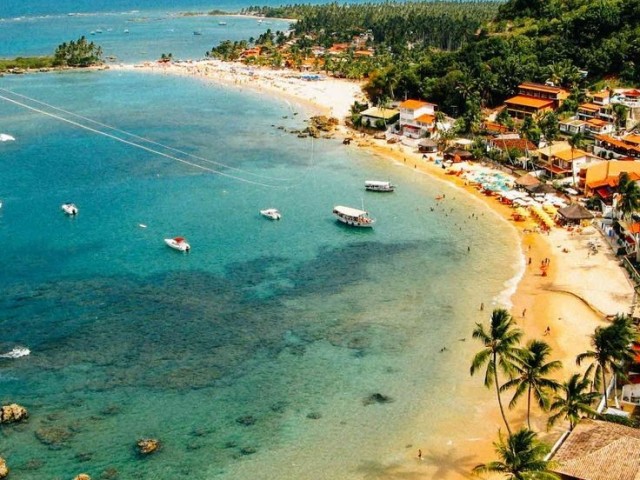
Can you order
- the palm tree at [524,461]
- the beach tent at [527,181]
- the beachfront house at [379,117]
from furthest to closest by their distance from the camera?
the beachfront house at [379,117]
the beach tent at [527,181]
the palm tree at [524,461]

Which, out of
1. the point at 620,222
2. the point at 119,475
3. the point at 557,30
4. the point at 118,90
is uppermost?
the point at 557,30

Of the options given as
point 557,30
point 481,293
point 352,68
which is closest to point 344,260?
point 481,293

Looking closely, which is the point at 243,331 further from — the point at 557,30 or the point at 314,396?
the point at 557,30

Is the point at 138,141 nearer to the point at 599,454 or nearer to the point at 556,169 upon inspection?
the point at 556,169

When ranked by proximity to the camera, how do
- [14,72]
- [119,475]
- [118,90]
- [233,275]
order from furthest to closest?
1. [14,72]
2. [118,90]
3. [233,275]
4. [119,475]

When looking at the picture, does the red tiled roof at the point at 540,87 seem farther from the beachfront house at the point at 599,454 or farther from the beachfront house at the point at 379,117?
the beachfront house at the point at 599,454

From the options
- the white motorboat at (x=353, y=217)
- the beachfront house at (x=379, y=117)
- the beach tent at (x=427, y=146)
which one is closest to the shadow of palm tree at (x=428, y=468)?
the white motorboat at (x=353, y=217)
